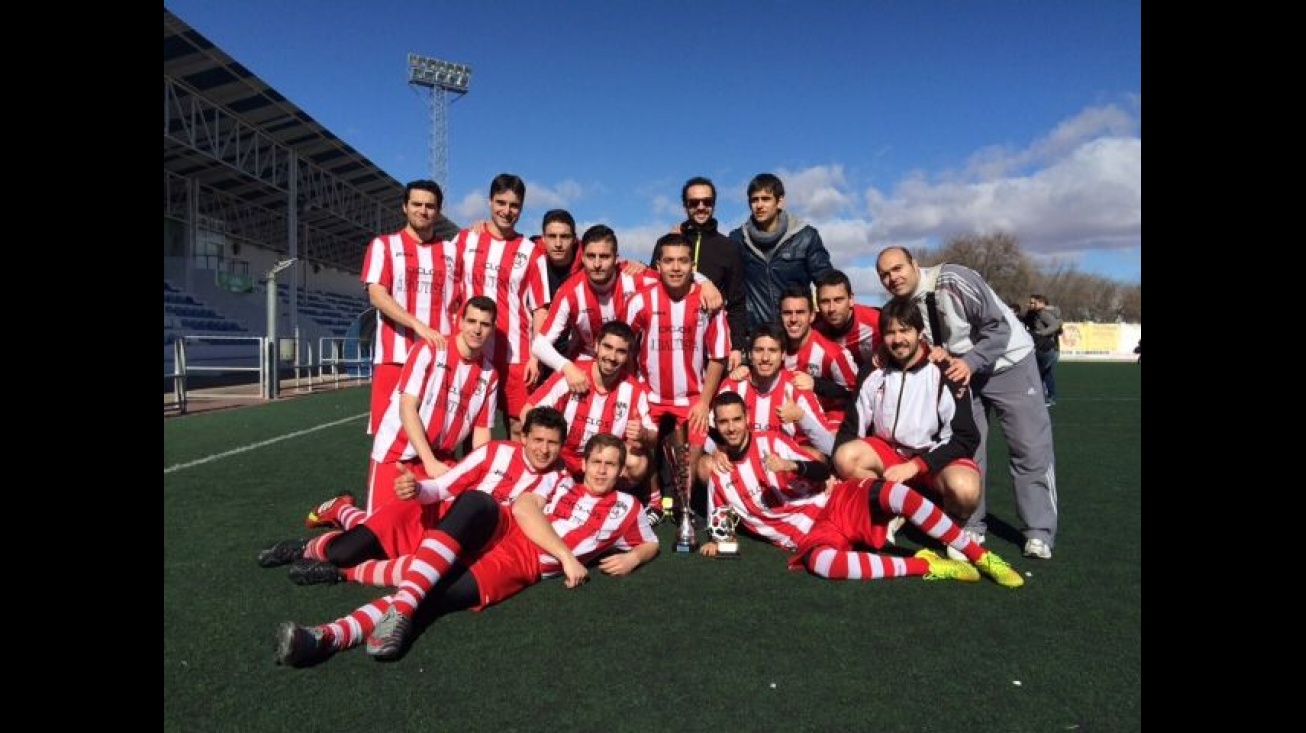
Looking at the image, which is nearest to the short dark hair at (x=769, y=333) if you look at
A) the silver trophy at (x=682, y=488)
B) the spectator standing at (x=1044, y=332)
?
the silver trophy at (x=682, y=488)

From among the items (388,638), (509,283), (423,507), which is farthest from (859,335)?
(388,638)

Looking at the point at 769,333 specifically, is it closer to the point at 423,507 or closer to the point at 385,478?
the point at 423,507

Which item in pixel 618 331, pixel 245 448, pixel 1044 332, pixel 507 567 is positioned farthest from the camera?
pixel 1044 332

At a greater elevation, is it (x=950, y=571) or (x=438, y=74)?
(x=438, y=74)

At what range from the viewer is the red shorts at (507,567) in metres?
2.90

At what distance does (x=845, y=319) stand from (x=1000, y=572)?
5.26 feet

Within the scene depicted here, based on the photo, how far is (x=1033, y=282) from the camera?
5750 cm

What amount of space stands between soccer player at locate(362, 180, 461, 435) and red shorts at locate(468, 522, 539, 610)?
4.53 feet

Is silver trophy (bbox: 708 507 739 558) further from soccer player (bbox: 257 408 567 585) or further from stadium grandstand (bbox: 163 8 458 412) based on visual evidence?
stadium grandstand (bbox: 163 8 458 412)

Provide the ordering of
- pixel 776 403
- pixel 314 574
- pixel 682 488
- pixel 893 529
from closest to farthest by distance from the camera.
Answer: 1. pixel 314 574
2. pixel 893 529
3. pixel 776 403
4. pixel 682 488
